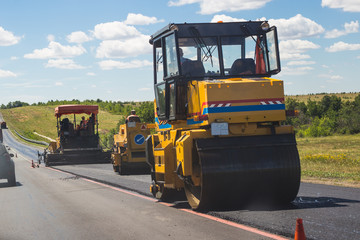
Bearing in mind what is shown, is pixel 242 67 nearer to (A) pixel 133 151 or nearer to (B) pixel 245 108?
(B) pixel 245 108

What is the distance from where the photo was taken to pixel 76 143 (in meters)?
30.0

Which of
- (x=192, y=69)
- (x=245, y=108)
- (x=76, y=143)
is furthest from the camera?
(x=76, y=143)

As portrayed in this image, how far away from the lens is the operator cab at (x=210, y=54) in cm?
959

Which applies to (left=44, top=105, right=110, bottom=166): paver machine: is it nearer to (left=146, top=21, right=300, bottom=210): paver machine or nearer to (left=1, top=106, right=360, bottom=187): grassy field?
(left=1, top=106, right=360, bottom=187): grassy field

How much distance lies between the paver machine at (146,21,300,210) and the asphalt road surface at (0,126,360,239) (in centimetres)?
46

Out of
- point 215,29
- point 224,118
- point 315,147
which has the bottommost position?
point 315,147

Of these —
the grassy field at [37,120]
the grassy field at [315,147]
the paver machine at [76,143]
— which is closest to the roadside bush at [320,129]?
the grassy field at [315,147]

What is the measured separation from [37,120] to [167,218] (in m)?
107

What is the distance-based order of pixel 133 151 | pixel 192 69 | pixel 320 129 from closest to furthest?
pixel 192 69
pixel 133 151
pixel 320 129

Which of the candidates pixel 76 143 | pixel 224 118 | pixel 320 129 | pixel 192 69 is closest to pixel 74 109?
pixel 76 143

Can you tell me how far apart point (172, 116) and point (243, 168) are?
213cm

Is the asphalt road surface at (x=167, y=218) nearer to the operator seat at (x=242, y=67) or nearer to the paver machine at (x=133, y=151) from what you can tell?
the operator seat at (x=242, y=67)

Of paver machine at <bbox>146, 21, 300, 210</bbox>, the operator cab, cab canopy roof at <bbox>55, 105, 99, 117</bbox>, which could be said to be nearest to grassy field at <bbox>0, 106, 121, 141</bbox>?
cab canopy roof at <bbox>55, 105, 99, 117</bbox>

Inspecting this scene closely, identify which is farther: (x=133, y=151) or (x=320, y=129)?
(x=320, y=129)
